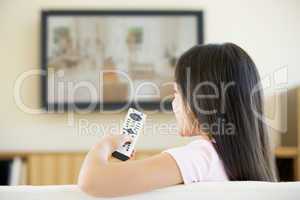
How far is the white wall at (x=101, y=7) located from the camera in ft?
8.79

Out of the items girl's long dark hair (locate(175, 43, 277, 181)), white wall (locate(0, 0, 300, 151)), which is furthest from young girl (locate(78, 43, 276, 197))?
white wall (locate(0, 0, 300, 151))

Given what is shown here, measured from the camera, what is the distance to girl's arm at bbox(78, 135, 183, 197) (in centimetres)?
76

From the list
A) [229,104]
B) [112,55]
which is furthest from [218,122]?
[112,55]

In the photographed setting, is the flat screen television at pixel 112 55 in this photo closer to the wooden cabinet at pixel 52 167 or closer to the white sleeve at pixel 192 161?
the wooden cabinet at pixel 52 167

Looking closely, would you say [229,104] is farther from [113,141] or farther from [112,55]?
[112,55]

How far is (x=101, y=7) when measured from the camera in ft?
8.86

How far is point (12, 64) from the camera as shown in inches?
106

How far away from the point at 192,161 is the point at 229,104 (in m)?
0.15

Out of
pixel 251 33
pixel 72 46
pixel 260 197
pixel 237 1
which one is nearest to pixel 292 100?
pixel 251 33

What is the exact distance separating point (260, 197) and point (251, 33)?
2.08 m

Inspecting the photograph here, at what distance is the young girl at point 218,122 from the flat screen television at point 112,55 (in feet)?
5.49

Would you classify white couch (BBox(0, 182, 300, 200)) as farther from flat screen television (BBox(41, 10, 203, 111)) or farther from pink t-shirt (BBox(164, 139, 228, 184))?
flat screen television (BBox(41, 10, 203, 111))

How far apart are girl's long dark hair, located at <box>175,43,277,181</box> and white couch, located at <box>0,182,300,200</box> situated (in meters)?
0.15

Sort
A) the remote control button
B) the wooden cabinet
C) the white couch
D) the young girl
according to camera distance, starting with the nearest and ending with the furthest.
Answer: the white couch < the young girl < the remote control button < the wooden cabinet
